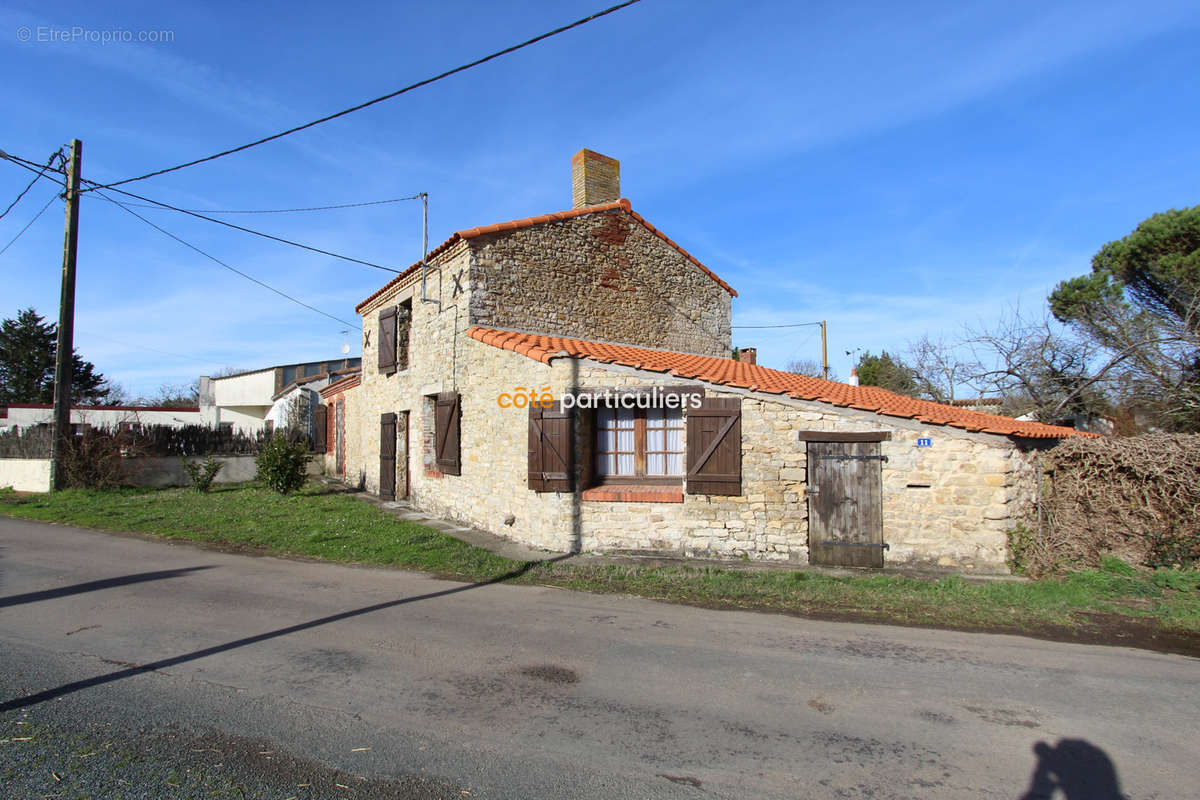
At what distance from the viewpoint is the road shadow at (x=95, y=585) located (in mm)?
6504

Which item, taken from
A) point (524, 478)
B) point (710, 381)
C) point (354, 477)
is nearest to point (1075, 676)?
point (710, 381)

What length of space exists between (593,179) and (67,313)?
495 inches

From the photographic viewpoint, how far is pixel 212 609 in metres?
6.23

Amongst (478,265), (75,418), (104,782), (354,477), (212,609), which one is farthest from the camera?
(75,418)

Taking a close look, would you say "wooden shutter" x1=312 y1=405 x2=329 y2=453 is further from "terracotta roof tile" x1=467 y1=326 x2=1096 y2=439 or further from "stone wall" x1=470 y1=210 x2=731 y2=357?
"terracotta roof tile" x1=467 y1=326 x2=1096 y2=439

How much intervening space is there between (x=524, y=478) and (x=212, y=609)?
178 inches

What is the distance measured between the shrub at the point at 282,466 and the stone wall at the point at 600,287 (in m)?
6.97

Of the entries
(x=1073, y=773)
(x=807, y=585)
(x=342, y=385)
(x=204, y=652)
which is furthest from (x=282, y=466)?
(x=1073, y=773)

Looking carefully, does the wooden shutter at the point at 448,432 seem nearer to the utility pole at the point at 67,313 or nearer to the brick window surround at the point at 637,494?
the brick window surround at the point at 637,494

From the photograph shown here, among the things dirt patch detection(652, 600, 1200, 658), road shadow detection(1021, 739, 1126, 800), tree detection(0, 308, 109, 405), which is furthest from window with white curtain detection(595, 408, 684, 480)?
tree detection(0, 308, 109, 405)

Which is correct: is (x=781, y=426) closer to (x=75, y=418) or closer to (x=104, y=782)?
(x=104, y=782)

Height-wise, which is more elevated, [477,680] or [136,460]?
[136,460]

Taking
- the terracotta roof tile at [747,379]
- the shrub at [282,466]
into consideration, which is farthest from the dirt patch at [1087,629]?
the shrub at [282,466]

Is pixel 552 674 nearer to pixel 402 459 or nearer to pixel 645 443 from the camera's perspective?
pixel 645 443
